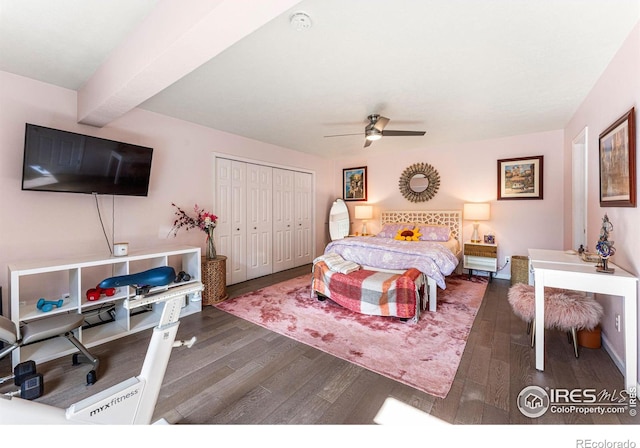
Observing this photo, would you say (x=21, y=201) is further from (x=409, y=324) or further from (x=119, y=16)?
(x=409, y=324)

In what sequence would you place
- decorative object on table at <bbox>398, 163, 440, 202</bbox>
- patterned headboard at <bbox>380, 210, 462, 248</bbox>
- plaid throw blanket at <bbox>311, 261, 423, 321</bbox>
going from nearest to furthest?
1. plaid throw blanket at <bbox>311, 261, 423, 321</bbox>
2. patterned headboard at <bbox>380, 210, 462, 248</bbox>
3. decorative object on table at <bbox>398, 163, 440, 202</bbox>

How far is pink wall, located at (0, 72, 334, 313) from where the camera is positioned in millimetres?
2506

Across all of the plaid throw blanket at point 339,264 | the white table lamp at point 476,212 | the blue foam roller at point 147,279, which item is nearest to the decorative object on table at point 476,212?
the white table lamp at point 476,212

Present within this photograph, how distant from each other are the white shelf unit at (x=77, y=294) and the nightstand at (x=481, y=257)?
4355 millimetres

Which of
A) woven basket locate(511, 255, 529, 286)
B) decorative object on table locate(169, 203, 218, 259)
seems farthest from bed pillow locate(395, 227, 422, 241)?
decorative object on table locate(169, 203, 218, 259)

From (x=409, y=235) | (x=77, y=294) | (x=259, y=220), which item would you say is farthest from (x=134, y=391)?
(x=409, y=235)

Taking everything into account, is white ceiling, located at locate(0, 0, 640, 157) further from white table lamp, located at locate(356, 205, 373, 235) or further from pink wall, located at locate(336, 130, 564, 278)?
white table lamp, located at locate(356, 205, 373, 235)

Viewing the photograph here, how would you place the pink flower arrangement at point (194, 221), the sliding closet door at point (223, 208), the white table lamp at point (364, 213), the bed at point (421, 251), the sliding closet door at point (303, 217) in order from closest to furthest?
1. the bed at point (421, 251)
2. the pink flower arrangement at point (194, 221)
3. the sliding closet door at point (223, 208)
4. the sliding closet door at point (303, 217)
5. the white table lamp at point (364, 213)

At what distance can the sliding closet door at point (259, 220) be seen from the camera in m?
4.75

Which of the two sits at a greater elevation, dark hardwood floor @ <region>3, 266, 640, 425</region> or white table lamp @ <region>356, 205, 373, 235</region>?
white table lamp @ <region>356, 205, 373, 235</region>

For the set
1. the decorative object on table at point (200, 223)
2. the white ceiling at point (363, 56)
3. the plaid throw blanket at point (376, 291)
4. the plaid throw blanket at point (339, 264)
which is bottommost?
the plaid throw blanket at point (376, 291)

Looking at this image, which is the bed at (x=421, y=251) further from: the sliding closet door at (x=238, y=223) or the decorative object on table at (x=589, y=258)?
the sliding closet door at (x=238, y=223)

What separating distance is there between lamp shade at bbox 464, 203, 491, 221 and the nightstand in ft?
1.50

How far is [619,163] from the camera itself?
6.79 feet
